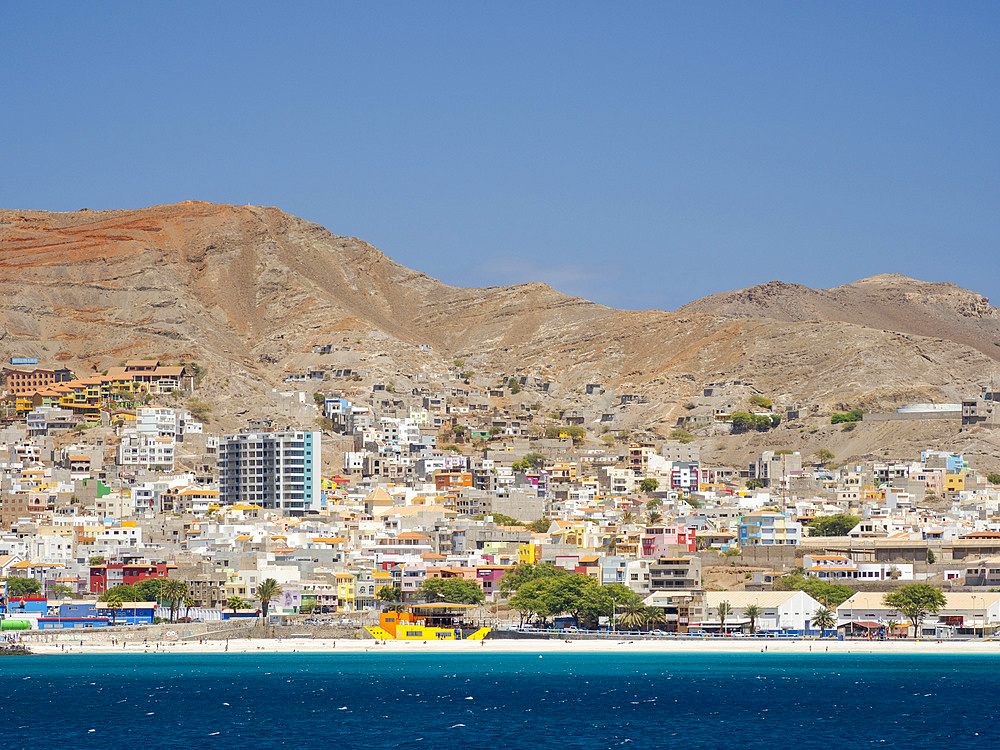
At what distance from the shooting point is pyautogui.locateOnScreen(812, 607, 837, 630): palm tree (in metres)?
117

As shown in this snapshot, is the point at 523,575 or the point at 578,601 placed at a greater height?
the point at 523,575

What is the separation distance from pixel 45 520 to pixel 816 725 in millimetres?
94537

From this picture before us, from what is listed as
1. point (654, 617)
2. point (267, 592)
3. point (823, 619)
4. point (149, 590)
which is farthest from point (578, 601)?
point (149, 590)

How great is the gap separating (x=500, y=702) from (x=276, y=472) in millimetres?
89003

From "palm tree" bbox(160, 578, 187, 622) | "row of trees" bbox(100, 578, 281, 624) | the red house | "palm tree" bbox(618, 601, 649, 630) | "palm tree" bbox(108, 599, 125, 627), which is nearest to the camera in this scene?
"palm tree" bbox(618, 601, 649, 630)

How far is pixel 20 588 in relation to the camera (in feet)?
417

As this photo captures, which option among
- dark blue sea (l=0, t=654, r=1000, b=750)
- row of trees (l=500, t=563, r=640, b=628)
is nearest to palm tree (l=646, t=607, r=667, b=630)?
row of trees (l=500, t=563, r=640, b=628)

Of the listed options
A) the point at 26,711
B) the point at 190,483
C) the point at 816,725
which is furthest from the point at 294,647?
the point at 190,483

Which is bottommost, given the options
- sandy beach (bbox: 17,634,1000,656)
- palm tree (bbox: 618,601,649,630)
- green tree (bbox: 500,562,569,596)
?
sandy beach (bbox: 17,634,1000,656)

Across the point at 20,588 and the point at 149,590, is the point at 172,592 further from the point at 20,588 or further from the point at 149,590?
the point at 20,588

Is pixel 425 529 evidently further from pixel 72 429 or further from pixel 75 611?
pixel 72 429

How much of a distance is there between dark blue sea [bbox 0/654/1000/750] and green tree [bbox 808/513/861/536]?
39480mm

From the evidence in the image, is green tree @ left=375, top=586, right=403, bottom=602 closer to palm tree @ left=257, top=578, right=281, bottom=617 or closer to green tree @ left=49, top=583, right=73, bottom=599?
palm tree @ left=257, top=578, right=281, bottom=617

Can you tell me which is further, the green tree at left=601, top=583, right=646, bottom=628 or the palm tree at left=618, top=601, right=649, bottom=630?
the green tree at left=601, top=583, right=646, bottom=628
